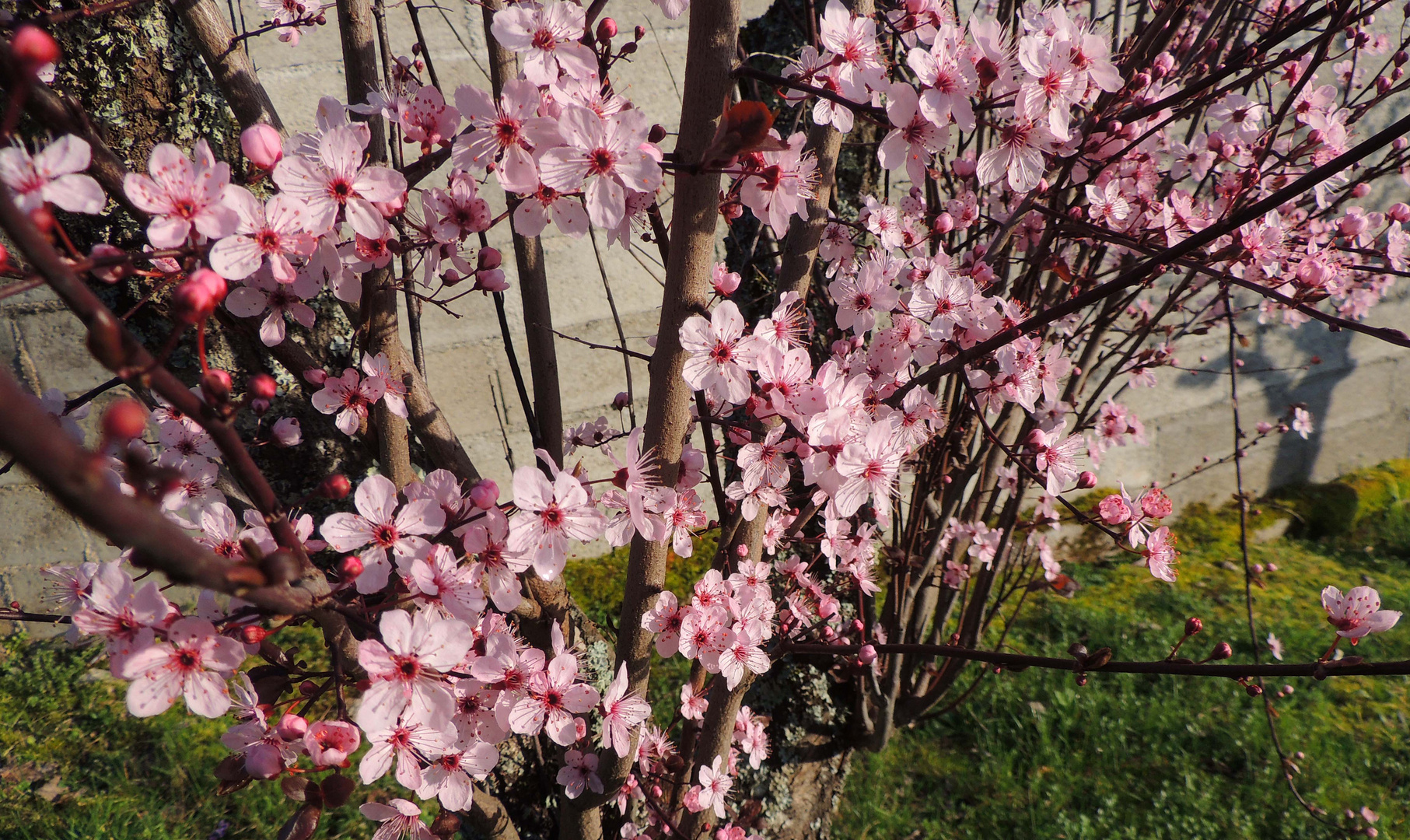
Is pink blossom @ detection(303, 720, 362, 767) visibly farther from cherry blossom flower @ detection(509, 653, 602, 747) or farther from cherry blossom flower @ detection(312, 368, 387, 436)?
cherry blossom flower @ detection(312, 368, 387, 436)

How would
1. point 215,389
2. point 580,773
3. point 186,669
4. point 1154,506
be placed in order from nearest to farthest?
point 215,389 → point 186,669 → point 1154,506 → point 580,773

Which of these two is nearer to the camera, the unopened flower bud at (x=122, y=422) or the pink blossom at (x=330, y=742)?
the unopened flower bud at (x=122, y=422)

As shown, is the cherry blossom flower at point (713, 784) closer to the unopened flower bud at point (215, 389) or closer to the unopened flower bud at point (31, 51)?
the unopened flower bud at point (215, 389)

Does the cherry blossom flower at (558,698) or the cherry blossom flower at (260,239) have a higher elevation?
the cherry blossom flower at (260,239)

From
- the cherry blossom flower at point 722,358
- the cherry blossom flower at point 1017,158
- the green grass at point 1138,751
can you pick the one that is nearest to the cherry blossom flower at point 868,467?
the cherry blossom flower at point 722,358

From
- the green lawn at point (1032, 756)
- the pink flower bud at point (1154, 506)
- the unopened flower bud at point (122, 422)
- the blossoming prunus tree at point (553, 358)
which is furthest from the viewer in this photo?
the green lawn at point (1032, 756)

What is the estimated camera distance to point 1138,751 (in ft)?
8.58

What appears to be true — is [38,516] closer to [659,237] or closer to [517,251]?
[517,251]

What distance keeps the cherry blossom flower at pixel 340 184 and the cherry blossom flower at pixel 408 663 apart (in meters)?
0.49

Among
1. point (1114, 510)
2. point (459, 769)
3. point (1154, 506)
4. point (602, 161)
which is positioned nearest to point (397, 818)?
point (459, 769)

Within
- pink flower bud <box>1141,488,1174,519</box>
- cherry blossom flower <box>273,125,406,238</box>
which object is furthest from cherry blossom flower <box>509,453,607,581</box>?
pink flower bud <box>1141,488,1174,519</box>

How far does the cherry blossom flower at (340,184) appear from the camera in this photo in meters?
0.89

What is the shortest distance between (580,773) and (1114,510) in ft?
3.73

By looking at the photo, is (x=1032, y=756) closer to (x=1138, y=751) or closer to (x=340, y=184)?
(x=1138, y=751)
